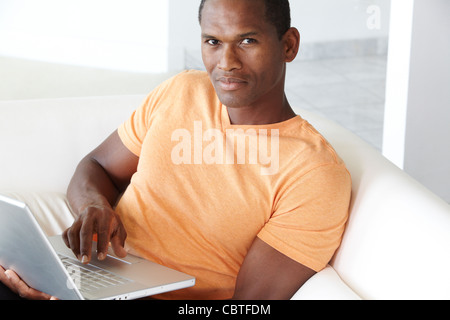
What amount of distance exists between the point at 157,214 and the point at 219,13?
46 cm

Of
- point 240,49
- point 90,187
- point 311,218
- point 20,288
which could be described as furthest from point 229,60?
point 20,288

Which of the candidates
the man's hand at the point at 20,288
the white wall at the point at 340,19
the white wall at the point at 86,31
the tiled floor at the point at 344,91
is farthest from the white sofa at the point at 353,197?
the tiled floor at the point at 344,91

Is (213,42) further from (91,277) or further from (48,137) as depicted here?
(48,137)

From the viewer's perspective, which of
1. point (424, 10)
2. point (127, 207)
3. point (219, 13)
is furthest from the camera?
point (424, 10)

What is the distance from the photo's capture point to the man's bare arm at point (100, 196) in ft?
4.51

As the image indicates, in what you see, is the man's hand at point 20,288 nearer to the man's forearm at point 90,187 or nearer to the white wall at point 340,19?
the man's forearm at point 90,187

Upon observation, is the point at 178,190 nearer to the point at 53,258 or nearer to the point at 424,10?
the point at 53,258

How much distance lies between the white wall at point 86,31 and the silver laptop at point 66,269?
1741 millimetres

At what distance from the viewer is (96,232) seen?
55.1 inches

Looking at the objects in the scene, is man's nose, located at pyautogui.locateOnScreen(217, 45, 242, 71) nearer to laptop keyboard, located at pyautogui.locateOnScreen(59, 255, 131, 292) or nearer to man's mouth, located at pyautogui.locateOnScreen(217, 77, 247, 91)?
man's mouth, located at pyautogui.locateOnScreen(217, 77, 247, 91)

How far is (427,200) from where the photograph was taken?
138 centimetres

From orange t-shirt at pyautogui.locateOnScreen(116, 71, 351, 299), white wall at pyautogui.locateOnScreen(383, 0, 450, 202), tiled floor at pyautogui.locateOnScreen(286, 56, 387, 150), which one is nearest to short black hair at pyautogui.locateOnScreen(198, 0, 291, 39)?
orange t-shirt at pyautogui.locateOnScreen(116, 71, 351, 299)
